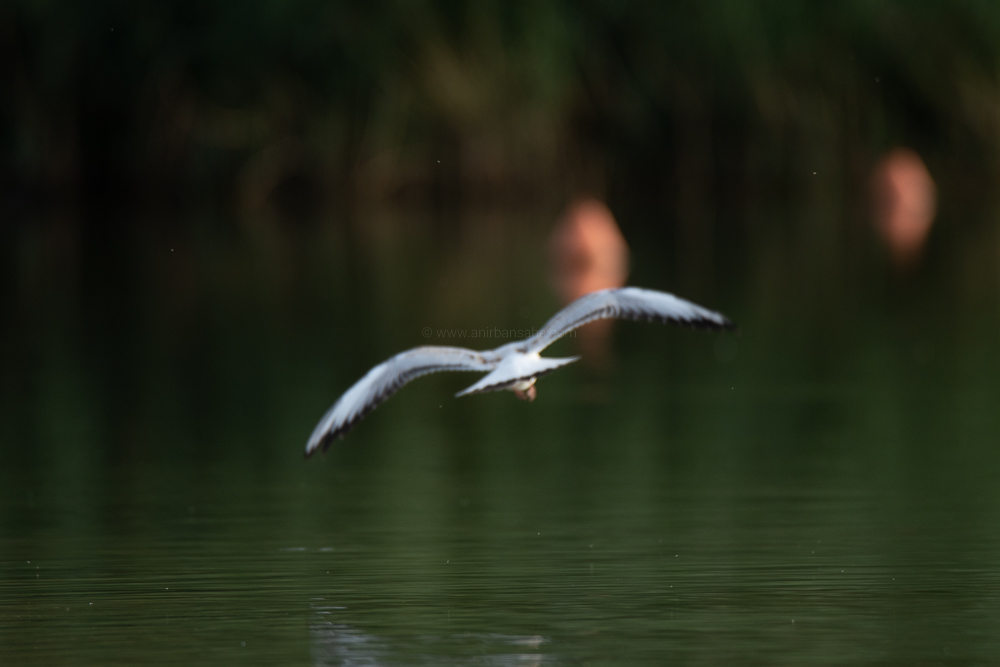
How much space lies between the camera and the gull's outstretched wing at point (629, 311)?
26.8 feet

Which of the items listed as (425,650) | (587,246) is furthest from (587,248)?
(425,650)

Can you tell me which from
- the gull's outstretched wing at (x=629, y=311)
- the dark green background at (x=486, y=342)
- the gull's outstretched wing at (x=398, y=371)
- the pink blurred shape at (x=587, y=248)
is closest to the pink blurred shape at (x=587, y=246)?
the pink blurred shape at (x=587, y=248)

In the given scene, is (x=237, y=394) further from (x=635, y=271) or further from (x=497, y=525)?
(x=635, y=271)

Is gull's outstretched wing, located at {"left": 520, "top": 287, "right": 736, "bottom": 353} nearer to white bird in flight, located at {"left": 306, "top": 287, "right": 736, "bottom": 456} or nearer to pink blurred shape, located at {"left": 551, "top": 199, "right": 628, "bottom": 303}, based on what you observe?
white bird in flight, located at {"left": 306, "top": 287, "right": 736, "bottom": 456}

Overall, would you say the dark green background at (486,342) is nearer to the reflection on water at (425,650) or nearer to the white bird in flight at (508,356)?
the reflection on water at (425,650)

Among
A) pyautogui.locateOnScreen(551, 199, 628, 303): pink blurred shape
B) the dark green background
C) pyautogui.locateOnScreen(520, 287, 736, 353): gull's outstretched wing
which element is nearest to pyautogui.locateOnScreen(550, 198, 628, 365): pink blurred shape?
pyautogui.locateOnScreen(551, 199, 628, 303): pink blurred shape

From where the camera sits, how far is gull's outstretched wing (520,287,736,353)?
818cm

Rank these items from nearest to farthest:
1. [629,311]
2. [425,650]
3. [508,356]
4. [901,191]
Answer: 1. [425,650]
2. [508,356]
3. [629,311]
4. [901,191]

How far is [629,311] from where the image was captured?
27.4 feet

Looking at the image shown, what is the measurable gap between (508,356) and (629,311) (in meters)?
0.63

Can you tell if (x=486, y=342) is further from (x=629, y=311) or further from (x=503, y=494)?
(x=629, y=311)

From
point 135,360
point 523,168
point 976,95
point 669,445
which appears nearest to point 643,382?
point 669,445

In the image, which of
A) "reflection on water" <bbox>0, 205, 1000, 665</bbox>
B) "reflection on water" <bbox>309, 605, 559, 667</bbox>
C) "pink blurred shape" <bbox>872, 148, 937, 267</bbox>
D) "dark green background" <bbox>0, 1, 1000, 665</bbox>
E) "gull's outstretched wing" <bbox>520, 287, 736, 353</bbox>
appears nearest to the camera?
"reflection on water" <bbox>309, 605, 559, 667</bbox>

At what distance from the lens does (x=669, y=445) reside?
12.7 meters
